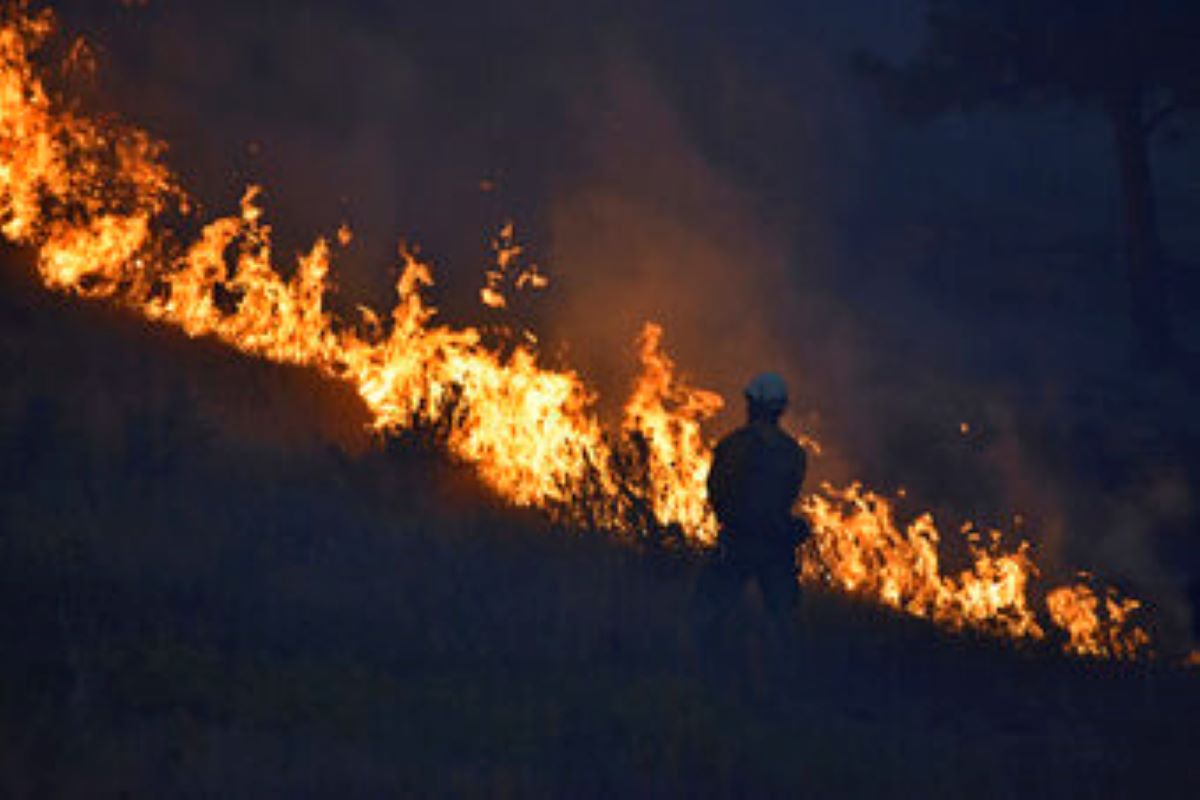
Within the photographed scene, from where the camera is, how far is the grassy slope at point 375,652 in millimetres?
5707

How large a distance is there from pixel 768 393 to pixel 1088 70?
14.7 meters

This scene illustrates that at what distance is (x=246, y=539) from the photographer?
8.12 m

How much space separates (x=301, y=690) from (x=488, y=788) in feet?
4.28

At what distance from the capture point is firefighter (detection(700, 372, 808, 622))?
25.6 feet

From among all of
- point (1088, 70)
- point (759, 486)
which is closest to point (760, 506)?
point (759, 486)

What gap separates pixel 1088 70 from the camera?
2033 centimetres

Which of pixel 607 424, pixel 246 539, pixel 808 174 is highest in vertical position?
pixel 808 174

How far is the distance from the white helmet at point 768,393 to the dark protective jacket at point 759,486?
0.12 m

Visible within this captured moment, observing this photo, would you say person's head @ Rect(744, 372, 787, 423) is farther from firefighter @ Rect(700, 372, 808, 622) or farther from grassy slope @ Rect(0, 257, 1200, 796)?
grassy slope @ Rect(0, 257, 1200, 796)

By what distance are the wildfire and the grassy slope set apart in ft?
1.71

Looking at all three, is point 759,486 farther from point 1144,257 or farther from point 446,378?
point 1144,257

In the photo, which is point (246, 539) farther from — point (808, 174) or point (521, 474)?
point (808, 174)

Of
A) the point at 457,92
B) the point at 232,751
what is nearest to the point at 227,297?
the point at 232,751

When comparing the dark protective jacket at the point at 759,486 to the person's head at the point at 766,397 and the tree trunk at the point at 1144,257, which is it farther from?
the tree trunk at the point at 1144,257
